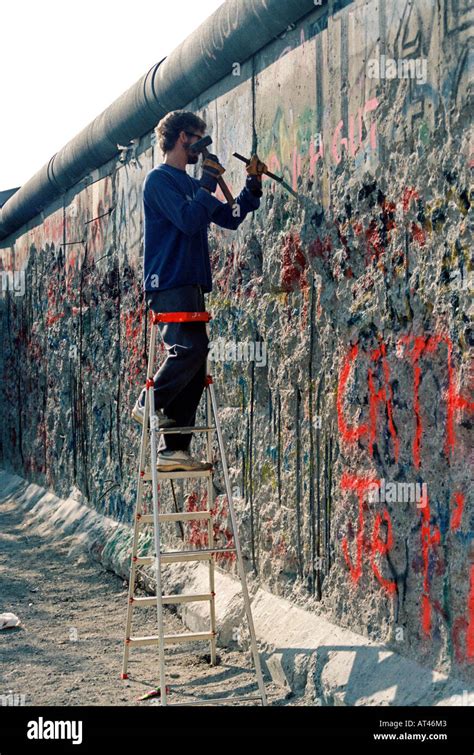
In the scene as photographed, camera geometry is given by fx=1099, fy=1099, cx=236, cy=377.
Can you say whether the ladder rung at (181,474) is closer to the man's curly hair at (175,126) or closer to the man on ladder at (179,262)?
the man on ladder at (179,262)

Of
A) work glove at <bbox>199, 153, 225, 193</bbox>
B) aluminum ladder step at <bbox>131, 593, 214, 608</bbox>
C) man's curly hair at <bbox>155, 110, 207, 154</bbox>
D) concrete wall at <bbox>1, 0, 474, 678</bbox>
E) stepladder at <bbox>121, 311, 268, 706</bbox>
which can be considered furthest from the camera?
man's curly hair at <bbox>155, 110, 207, 154</bbox>

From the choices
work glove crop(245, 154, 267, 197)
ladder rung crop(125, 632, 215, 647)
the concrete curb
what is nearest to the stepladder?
ladder rung crop(125, 632, 215, 647)

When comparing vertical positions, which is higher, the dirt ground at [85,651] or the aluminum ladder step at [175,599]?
the aluminum ladder step at [175,599]

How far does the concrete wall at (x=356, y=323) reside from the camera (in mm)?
4207

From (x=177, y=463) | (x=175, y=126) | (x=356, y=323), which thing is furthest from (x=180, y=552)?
(x=175, y=126)

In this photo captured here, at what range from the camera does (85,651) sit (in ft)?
20.2

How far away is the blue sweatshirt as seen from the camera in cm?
524

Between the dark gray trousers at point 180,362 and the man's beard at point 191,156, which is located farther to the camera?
the man's beard at point 191,156

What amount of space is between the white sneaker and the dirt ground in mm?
1036

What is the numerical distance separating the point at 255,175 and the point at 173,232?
1.78 ft

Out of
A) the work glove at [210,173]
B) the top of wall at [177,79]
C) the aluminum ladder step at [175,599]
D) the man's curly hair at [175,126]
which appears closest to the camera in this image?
the aluminum ladder step at [175,599]

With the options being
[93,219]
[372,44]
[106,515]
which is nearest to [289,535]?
[372,44]

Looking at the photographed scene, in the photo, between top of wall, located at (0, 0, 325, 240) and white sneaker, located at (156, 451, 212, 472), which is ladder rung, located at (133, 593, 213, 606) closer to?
white sneaker, located at (156, 451, 212, 472)

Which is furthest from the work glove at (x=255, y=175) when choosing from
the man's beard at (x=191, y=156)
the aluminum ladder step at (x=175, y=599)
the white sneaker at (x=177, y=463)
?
the aluminum ladder step at (x=175, y=599)
